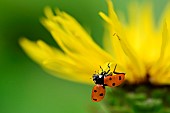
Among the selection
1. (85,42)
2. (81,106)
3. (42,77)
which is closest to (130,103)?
(85,42)

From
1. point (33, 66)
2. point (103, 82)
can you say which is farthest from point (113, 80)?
point (33, 66)

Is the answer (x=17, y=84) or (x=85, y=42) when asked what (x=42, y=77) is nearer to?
(x=17, y=84)

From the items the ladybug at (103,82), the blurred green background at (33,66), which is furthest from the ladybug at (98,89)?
the blurred green background at (33,66)

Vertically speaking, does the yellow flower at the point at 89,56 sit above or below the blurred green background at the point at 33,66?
below

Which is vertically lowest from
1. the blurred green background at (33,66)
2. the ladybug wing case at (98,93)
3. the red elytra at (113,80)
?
the ladybug wing case at (98,93)

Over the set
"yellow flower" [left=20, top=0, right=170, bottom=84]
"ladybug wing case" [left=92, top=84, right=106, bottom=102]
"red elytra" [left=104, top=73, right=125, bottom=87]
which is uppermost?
"yellow flower" [left=20, top=0, right=170, bottom=84]

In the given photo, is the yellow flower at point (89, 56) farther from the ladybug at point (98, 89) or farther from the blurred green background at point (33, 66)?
the blurred green background at point (33, 66)

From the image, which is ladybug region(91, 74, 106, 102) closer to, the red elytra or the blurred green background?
the red elytra

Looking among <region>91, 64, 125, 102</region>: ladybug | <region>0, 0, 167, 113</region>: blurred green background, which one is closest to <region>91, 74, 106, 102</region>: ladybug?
<region>91, 64, 125, 102</region>: ladybug
